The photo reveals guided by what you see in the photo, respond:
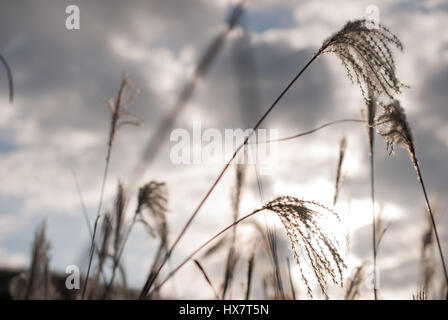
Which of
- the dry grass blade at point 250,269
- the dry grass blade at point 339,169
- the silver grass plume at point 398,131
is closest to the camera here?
the silver grass plume at point 398,131

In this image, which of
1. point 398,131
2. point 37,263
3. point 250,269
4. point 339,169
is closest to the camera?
point 398,131

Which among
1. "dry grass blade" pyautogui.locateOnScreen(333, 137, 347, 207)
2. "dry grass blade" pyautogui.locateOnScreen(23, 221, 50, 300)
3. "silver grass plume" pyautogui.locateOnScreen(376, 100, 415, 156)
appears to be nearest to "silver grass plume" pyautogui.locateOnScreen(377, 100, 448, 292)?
"silver grass plume" pyautogui.locateOnScreen(376, 100, 415, 156)

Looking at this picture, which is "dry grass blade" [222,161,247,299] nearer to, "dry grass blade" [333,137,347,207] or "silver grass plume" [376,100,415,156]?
"dry grass blade" [333,137,347,207]

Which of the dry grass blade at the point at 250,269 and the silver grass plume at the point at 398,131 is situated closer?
the silver grass plume at the point at 398,131

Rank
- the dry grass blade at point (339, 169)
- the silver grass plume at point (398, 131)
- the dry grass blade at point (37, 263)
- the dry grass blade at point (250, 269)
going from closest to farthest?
1. the silver grass plume at point (398, 131)
2. the dry grass blade at point (250, 269)
3. the dry grass blade at point (339, 169)
4. the dry grass blade at point (37, 263)

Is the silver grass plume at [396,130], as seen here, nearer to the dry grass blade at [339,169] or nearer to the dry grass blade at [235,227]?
the dry grass blade at [339,169]

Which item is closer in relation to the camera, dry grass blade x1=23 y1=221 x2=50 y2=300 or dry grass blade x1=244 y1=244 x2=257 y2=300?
dry grass blade x1=244 y1=244 x2=257 y2=300


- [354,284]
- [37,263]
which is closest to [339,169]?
[354,284]

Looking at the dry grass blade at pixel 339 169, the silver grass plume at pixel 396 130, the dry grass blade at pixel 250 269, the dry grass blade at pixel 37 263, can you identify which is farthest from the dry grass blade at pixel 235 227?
the dry grass blade at pixel 37 263

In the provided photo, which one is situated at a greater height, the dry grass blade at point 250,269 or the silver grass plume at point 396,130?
the silver grass plume at point 396,130

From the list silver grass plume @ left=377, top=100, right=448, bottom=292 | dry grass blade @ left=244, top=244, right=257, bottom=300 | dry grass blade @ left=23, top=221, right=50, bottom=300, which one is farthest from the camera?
dry grass blade @ left=23, top=221, right=50, bottom=300

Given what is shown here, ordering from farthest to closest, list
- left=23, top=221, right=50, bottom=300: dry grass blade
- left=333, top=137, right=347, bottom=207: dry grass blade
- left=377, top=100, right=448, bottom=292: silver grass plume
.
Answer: left=23, top=221, right=50, bottom=300: dry grass blade < left=333, top=137, right=347, bottom=207: dry grass blade < left=377, top=100, right=448, bottom=292: silver grass plume

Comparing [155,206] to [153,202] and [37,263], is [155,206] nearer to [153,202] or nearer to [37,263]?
[153,202]
